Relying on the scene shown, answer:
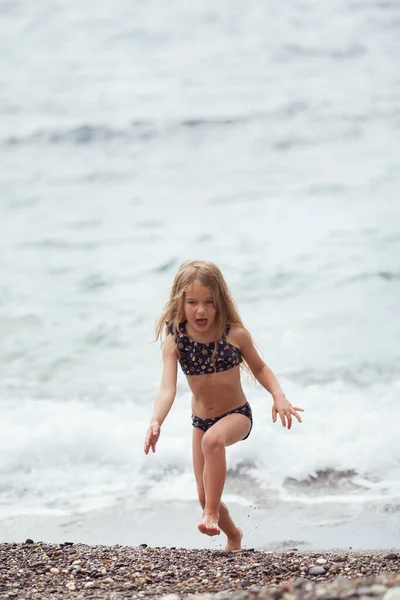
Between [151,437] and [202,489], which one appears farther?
[202,489]

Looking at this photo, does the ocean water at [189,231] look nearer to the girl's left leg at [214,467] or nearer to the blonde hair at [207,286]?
the girl's left leg at [214,467]

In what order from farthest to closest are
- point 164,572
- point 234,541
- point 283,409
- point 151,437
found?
point 234,541 < point 283,409 < point 151,437 < point 164,572

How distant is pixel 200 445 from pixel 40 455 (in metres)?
3.57

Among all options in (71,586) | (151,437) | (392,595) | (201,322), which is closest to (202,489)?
(151,437)

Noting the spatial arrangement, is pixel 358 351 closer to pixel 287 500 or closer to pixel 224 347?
pixel 287 500

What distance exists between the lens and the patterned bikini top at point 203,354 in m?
4.77

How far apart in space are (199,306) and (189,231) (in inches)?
343

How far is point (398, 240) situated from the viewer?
12.3m

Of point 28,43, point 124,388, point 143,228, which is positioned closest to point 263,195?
point 143,228

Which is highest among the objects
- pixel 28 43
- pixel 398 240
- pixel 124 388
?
pixel 28 43

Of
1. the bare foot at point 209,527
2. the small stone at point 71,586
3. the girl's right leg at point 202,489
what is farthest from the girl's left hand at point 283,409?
the small stone at point 71,586

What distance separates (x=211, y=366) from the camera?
189 inches

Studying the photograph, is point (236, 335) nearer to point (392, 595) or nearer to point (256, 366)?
point (256, 366)

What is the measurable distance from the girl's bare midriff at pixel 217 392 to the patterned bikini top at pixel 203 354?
0.04 metres
